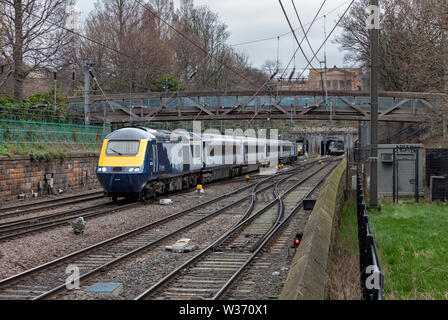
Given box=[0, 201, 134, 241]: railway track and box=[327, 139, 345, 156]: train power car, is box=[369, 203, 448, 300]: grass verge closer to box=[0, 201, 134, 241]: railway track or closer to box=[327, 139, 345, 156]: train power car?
box=[0, 201, 134, 241]: railway track

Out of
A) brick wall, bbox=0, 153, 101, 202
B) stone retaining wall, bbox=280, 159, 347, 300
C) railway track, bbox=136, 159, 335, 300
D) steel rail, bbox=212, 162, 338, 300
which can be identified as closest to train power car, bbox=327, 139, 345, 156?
brick wall, bbox=0, 153, 101, 202

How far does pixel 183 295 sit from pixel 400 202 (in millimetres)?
11345

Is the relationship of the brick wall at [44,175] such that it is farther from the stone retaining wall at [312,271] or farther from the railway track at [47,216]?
the stone retaining wall at [312,271]

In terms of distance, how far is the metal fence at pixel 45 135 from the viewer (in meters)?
21.4

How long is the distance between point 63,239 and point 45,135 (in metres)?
13.7

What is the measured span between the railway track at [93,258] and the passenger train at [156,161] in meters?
3.01

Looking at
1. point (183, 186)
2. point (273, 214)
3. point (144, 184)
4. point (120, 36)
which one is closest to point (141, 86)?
point (120, 36)

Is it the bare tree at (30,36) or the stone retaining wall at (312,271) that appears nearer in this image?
the stone retaining wall at (312,271)

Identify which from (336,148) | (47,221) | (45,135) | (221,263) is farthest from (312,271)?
(336,148)

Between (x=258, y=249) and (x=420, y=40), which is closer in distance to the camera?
(x=258, y=249)

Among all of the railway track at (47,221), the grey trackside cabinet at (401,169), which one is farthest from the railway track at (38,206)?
the grey trackside cabinet at (401,169)

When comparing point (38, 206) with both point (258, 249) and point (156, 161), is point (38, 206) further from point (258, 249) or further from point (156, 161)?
point (258, 249)

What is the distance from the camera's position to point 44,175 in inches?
841
